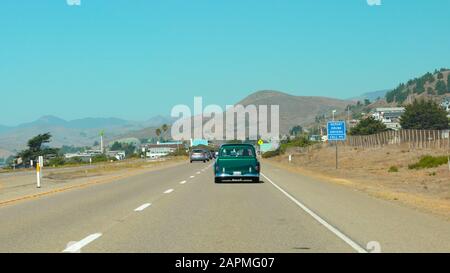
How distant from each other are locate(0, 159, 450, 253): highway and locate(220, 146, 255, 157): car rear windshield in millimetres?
9418

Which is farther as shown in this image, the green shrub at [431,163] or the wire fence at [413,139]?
the wire fence at [413,139]

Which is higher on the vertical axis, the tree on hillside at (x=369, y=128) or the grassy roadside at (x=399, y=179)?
the tree on hillside at (x=369, y=128)

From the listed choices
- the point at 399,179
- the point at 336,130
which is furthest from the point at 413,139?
the point at 399,179

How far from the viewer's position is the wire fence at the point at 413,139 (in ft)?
205

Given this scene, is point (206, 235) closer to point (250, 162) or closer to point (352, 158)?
point (250, 162)

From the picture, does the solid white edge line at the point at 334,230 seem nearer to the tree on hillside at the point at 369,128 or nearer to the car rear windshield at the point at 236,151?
the car rear windshield at the point at 236,151

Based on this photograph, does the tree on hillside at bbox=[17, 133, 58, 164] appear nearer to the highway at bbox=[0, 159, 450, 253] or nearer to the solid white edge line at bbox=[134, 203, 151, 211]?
the highway at bbox=[0, 159, 450, 253]

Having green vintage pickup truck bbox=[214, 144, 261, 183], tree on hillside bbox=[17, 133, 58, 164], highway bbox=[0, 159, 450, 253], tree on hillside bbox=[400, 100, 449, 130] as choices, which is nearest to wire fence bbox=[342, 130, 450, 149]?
green vintage pickup truck bbox=[214, 144, 261, 183]

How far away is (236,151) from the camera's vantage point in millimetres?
31266

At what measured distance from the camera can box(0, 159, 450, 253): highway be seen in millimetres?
10773

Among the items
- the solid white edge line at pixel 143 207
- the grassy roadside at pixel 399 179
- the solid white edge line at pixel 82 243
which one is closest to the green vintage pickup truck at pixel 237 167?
the grassy roadside at pixel 399 179

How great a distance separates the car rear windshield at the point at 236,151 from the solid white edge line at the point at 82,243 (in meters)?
18.9

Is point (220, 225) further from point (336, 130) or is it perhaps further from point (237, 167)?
point (336, 130)

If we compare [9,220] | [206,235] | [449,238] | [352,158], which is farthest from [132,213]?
[352,158]
